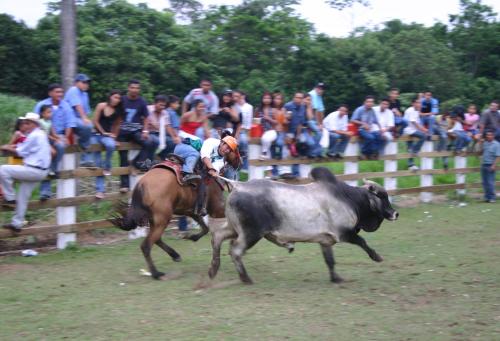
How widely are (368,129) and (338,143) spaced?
2.30 ft

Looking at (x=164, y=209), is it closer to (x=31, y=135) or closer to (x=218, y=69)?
(x=31, y=135)

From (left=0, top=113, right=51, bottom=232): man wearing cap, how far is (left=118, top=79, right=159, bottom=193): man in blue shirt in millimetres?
1737

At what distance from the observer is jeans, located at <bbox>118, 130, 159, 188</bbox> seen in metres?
11.5

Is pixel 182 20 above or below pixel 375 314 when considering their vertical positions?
above

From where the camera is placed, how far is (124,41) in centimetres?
2333

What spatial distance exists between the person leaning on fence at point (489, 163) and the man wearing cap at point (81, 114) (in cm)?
893

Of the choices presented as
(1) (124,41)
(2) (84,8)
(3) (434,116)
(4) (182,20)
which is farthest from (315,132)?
(4) (182,20)

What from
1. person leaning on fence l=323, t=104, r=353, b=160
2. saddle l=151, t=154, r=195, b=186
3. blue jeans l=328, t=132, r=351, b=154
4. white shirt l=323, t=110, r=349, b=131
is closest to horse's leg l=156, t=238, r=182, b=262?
saddle l=151, t=154, r=195, b=186

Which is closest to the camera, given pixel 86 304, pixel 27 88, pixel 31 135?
pixel 86 304

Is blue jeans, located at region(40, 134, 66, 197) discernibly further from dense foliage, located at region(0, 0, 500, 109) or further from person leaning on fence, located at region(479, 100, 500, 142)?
dense foliage, located at region(0, 0, 500, 109)

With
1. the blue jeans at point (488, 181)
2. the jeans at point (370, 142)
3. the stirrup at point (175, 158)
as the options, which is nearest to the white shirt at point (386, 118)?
the jeans at point (370, 142)

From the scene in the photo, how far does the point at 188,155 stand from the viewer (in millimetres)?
10211

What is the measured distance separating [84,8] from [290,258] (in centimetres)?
1723

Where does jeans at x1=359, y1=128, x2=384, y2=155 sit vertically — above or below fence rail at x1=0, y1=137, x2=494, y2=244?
above
